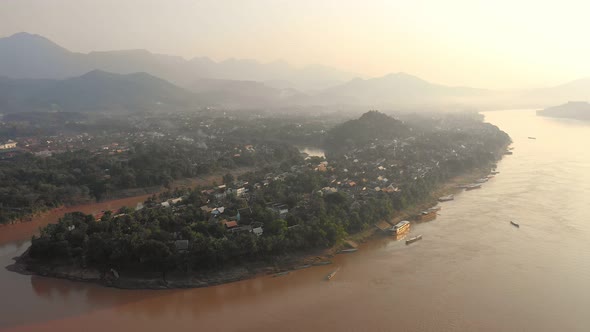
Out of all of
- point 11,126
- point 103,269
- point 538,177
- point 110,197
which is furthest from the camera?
point 11,126

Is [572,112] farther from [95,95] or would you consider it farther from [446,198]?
[95,95]

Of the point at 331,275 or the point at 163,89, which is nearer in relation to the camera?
the point at 331,275

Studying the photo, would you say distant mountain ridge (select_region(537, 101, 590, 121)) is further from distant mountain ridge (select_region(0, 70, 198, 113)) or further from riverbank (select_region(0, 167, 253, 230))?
distant mountain ridge (select_region(0, 70, 198, 113))

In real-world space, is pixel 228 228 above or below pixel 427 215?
above

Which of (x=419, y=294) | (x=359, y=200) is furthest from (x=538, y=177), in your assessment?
(x=419, y=294)

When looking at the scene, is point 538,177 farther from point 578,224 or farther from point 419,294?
point 419,294

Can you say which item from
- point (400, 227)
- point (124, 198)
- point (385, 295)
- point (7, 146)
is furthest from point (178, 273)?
point (7, 146)
